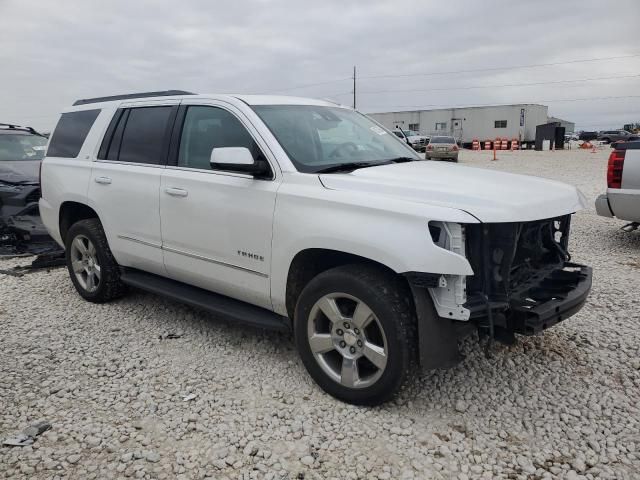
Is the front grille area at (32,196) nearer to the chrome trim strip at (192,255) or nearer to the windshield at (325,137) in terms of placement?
the chrome trim strip at (192,255)

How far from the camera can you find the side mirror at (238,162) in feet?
10.8

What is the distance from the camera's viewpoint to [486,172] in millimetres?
3639

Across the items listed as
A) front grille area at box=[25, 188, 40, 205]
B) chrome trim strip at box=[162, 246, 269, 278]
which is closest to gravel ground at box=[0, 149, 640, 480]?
chrome trim strip at box=[162, 246, 269, 278]

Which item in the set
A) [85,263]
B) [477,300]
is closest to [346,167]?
[477,300]

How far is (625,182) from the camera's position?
20.5 feet

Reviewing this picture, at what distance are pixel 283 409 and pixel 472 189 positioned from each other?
175 cm

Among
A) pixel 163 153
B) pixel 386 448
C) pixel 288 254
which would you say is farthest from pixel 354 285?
pixel 163 153

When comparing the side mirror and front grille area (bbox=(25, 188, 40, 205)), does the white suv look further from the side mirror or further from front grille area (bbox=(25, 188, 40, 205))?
front grille area (bbox=(25, 188, 40, 205))

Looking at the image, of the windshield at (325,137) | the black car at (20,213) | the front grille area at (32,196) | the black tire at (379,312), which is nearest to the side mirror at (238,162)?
the windshield at (325,137)

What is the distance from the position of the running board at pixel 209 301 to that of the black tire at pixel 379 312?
38 cm

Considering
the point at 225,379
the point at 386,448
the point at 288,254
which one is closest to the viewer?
the point at 386,448

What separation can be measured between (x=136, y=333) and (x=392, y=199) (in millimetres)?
2654

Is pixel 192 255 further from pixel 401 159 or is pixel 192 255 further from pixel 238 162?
pixel 401 159

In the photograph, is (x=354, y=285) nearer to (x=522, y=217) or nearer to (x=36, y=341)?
(x=522, y=217)
